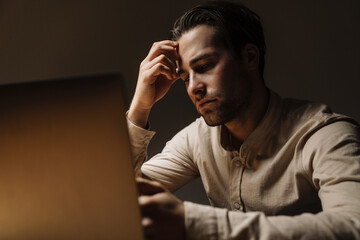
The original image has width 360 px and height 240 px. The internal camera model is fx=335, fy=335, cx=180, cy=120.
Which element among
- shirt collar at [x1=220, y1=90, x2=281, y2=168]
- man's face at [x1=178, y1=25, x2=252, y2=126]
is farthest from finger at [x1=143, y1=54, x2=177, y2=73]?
shirt collar at [x1=220, y1=90, x2=281, y2=168]

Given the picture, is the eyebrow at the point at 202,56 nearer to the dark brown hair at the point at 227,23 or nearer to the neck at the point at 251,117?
the dark brown hair at the point at 227,23

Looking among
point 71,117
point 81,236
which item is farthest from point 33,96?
point 81,236

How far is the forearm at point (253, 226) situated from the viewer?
543 mm

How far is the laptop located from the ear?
93 centimetres

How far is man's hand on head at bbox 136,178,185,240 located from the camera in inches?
19.9

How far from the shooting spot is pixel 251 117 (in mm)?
1218

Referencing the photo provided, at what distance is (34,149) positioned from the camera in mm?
407

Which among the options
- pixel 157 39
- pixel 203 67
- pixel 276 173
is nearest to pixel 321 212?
pixel 276 173

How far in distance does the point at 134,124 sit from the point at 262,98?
50 cm

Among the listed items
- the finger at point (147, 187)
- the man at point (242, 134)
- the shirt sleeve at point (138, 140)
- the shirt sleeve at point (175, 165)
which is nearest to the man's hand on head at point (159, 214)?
the finger at point (147, 187)

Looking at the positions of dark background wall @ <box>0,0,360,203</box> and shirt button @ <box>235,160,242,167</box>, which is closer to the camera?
shirt button @ <box>235,160,242,167</box>

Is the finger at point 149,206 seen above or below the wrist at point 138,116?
below

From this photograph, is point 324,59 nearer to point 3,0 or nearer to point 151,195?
point 151,195

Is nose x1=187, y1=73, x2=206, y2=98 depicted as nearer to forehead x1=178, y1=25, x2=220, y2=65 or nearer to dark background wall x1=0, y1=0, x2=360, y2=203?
forehead x1=178, y1=25, x2=220, y2=65
